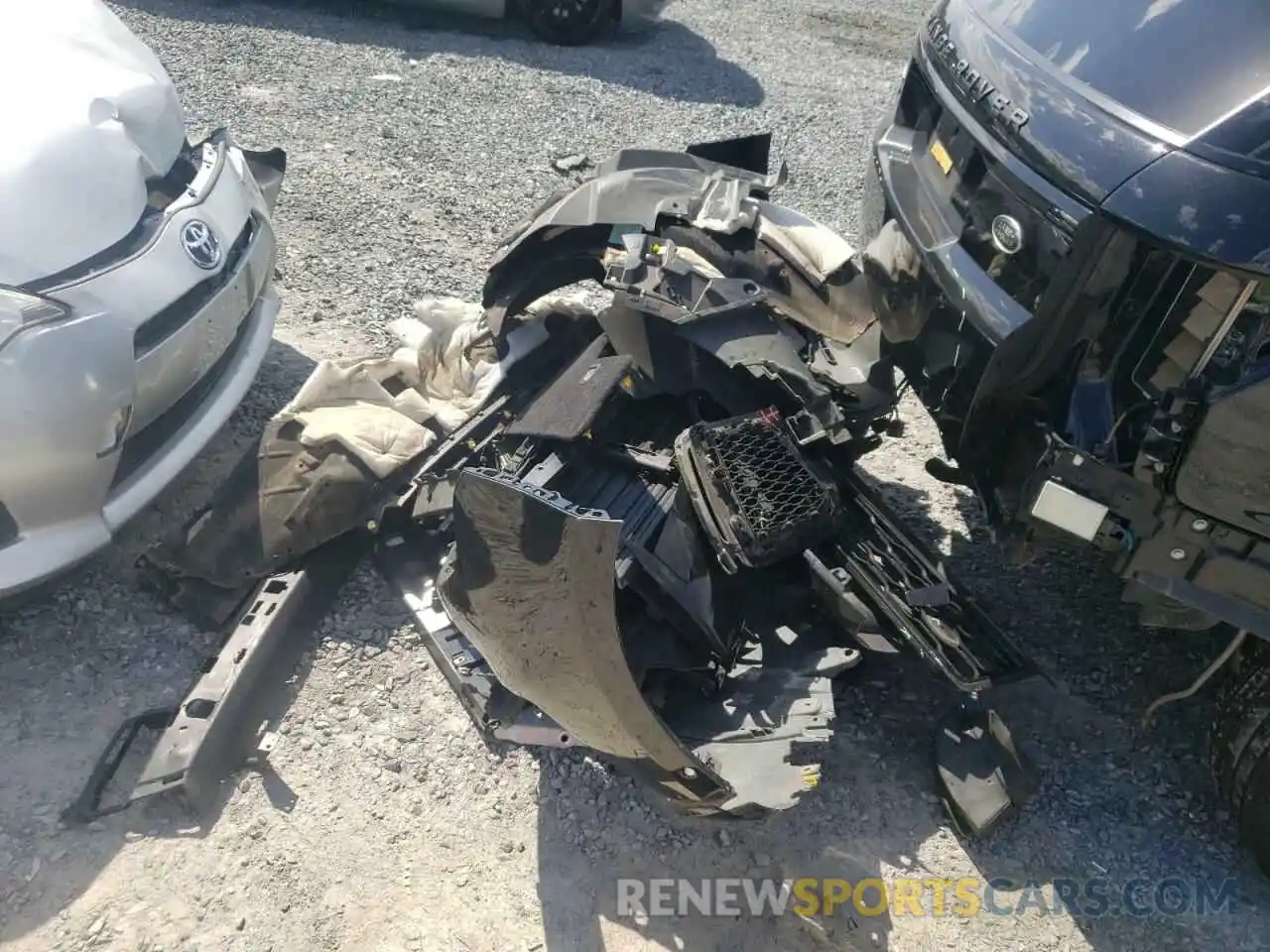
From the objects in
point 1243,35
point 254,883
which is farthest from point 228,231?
point 1243,35

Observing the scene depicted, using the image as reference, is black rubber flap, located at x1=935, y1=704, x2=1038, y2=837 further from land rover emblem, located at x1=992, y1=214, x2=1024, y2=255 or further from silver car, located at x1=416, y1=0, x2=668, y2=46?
silver car, located at x1=416, y1=0, x2=668, y2=46

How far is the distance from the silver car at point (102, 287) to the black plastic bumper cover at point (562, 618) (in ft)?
4.13

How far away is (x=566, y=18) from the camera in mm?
8305

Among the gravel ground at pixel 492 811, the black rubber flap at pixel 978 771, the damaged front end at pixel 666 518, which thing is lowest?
the gravel ground at pixel 492 811

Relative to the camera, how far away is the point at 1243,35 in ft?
7.41

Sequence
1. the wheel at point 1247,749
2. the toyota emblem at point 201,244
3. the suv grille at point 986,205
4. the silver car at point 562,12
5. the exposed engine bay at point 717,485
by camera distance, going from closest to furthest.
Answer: the exposed engine bay at point 717,485, the suv grille at point 986,205, the wheel at point 1247,749, the toyota emblem at point 201,244, the silver car at point 562,12

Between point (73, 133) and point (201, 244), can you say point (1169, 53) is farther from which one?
point (73, 133)

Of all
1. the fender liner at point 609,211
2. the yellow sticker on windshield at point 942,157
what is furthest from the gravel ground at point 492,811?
the yellow sticker on windshield at point 942,157

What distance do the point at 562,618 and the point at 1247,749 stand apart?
195cm

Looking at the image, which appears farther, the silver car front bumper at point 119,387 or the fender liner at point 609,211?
the fender liner at point 609,211

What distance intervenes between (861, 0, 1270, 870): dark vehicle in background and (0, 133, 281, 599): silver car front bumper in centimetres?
240

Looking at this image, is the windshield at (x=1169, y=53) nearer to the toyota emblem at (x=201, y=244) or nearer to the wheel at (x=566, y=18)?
the toyota emblem at (x=201, y=244)

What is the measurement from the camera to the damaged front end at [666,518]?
7.80 ft

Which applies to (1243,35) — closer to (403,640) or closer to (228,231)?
(403,640)
